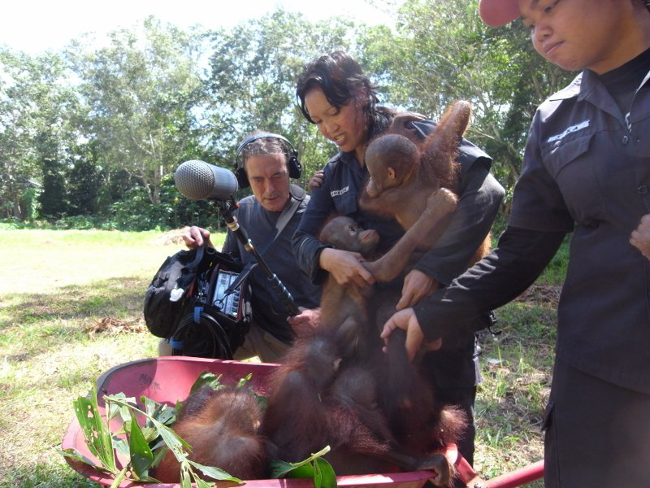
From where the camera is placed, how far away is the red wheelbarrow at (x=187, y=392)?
126 centimetres

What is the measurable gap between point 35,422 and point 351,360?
2.29 meters

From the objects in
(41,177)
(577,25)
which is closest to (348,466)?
(577,25)

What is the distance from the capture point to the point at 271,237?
2.94m

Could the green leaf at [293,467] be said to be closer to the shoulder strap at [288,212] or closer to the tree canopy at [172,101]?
the shoulder strap at [288,212]

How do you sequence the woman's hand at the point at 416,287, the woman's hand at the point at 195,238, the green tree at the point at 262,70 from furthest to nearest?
the green tree at the point at 262,70 < the woman's hand at the point at 195,238 < the woman's hand at the point at 416,287

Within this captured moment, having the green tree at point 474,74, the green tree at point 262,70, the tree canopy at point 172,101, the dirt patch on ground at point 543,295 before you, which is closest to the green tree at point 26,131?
the tree canopy at point 172,101

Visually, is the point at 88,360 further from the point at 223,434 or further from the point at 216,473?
the point at 216,473

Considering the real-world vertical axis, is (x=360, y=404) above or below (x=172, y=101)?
below

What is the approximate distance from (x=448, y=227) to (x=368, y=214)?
33cm

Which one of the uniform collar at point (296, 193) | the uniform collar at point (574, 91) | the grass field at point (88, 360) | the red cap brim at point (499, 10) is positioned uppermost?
the red cap brim at point (499, 10)

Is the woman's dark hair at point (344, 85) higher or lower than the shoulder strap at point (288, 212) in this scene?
higher

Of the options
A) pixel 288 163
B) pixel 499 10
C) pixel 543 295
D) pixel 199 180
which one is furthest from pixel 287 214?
pixel 543 295

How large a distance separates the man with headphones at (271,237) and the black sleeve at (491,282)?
1307mm

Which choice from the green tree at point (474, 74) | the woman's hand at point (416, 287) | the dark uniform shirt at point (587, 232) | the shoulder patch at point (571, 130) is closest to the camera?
the dark uniform shirt at point (587, 232)
